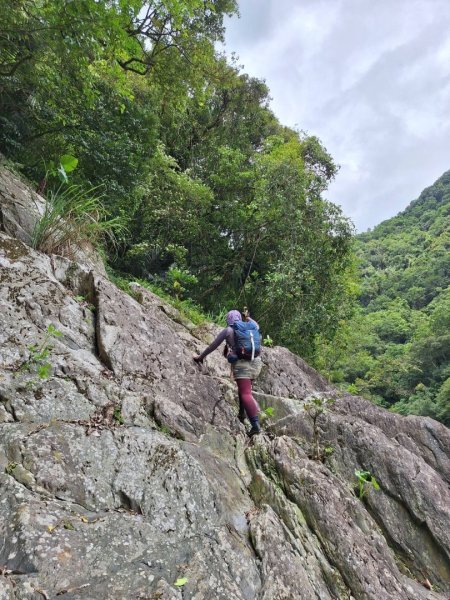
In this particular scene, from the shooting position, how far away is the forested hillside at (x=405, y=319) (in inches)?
1367

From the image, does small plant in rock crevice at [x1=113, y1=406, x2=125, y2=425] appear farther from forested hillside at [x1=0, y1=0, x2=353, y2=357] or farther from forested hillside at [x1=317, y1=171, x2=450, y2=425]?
forested hillside at [x1=317, y1=171, x2=450, y2=425]

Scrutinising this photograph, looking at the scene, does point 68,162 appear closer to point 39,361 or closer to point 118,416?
point 39,361

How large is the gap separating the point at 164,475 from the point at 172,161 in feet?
36.3

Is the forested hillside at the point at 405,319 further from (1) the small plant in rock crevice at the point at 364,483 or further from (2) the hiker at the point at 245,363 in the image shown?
(2) the hiker at the point at 245,363

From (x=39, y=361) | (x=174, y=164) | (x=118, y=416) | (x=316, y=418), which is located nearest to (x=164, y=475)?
(x=118, y=416)

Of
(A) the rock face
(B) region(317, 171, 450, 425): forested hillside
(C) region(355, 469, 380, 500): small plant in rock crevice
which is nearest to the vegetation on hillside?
(A) the rock face

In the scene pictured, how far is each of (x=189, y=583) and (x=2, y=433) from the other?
193 centimetres

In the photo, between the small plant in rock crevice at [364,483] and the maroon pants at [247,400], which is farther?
the maroon pants at [247,400]

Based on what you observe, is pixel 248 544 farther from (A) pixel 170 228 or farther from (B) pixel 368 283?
(B) pixel 368 283

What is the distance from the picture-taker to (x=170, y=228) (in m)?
13.5

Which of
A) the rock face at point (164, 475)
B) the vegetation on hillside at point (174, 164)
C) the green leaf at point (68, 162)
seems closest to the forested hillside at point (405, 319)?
the rock face at point (164, 475)

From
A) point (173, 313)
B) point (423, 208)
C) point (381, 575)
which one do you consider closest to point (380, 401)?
point (173, 313)

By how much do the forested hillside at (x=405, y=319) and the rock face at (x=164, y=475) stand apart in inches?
92.4

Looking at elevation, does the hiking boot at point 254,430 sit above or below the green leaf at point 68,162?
below
